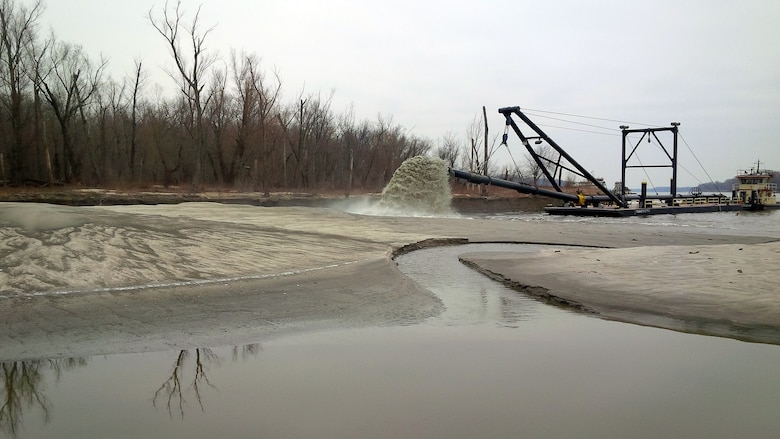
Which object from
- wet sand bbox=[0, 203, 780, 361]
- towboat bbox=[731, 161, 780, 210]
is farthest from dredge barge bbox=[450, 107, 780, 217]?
wet sand bbox=[0, 203, 780, 361]

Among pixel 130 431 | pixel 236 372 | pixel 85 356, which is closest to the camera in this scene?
pixel 130 431

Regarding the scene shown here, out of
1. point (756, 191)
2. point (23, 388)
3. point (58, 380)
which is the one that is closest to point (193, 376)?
point (58, 380)

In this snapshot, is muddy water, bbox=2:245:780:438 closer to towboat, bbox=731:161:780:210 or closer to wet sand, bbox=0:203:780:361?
wet sand, bbox=0:203:780:361

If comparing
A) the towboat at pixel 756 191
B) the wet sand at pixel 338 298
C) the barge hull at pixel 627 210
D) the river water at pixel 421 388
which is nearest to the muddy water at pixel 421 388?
the river water at pixel 421 388

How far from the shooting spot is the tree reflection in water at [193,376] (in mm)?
4613

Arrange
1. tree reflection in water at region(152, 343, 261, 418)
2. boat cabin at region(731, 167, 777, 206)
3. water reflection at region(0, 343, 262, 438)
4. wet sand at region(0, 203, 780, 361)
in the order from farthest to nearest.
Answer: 1. boat cabin at region(731, 167, 777, 206)
2. wet sand at region(0, 203, 780, 361)
3. tree reflection in water at region(152, 343, 261, 418)
4. water reflection at region(0, 343, 262, 438)

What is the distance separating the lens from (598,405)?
4539mm

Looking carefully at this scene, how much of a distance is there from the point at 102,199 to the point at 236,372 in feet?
88.1

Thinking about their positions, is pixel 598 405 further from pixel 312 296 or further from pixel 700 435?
pixel 312 296

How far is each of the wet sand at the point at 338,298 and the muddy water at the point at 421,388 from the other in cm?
59

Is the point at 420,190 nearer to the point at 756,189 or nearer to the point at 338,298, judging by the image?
the point at 338,298

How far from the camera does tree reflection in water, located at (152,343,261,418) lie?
15.1ft

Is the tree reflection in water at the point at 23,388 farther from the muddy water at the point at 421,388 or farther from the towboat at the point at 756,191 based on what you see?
the towboat at the point at 756,191

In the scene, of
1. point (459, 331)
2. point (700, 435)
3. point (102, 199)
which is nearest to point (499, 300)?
point (459, 331)
